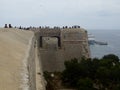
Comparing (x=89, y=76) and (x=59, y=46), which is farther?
(x=59, y=46)

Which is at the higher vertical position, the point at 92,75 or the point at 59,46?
the point at 59,46

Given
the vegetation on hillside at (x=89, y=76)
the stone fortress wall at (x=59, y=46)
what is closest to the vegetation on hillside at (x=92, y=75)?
the vegetation on hillside at (x=89, y=76)

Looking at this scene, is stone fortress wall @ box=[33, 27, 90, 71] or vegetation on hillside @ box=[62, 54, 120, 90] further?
stone fortress wall @ box=[33, 27, 90, 71]

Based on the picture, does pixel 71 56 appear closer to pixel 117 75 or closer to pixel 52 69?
pixel 52 69

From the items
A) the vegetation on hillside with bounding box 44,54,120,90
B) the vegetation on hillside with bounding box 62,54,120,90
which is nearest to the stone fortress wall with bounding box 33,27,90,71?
the vegetation on hillside with bounding box 44,54,120,90

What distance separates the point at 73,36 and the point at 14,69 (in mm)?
23937

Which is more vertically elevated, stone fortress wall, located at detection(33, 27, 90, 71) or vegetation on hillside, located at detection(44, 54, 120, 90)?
stone fortress wall, located at detection(33, 27, 90, 71)

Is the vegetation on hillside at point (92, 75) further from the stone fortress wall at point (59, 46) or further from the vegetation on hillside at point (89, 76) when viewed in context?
the stone fortress wall at point (59, 46)

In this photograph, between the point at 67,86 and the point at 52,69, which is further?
the point at 52,69

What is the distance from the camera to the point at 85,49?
31.3 meters

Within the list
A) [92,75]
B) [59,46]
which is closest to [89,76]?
[92,75]

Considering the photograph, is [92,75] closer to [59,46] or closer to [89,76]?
[89,76]

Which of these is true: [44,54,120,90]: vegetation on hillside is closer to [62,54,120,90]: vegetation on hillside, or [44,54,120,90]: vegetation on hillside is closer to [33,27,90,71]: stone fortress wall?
[62,54,120,90]: vegetation on hillside

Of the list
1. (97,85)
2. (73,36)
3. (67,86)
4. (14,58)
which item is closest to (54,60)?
(73,36)
